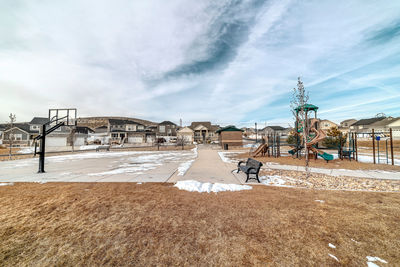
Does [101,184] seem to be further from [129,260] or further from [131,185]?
[129,260]

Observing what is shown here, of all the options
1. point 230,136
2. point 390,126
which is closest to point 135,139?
point 230,136

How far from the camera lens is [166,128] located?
60562 millimetres

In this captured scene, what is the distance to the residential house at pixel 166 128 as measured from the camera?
195 feet

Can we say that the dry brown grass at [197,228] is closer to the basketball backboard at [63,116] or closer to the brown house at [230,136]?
the basketball backboard at [63,116]

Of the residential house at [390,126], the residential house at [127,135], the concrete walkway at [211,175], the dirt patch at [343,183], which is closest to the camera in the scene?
the dirt patch at [343,183]

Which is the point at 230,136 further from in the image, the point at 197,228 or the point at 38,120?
the point at 38,120

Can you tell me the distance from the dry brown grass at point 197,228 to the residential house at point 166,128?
179 feet

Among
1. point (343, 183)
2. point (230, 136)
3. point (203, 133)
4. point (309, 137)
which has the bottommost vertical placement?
point (343, 183)

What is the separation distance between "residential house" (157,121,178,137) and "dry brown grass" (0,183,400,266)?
179 ft

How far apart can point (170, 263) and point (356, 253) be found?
9.36ft

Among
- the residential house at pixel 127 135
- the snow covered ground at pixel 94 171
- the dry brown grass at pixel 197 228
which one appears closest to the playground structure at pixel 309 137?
the dry brown grass at pixel 197 228

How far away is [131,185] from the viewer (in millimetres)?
6324

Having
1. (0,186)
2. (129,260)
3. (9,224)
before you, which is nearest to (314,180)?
(129,260)

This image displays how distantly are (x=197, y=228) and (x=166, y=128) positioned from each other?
193 feet
